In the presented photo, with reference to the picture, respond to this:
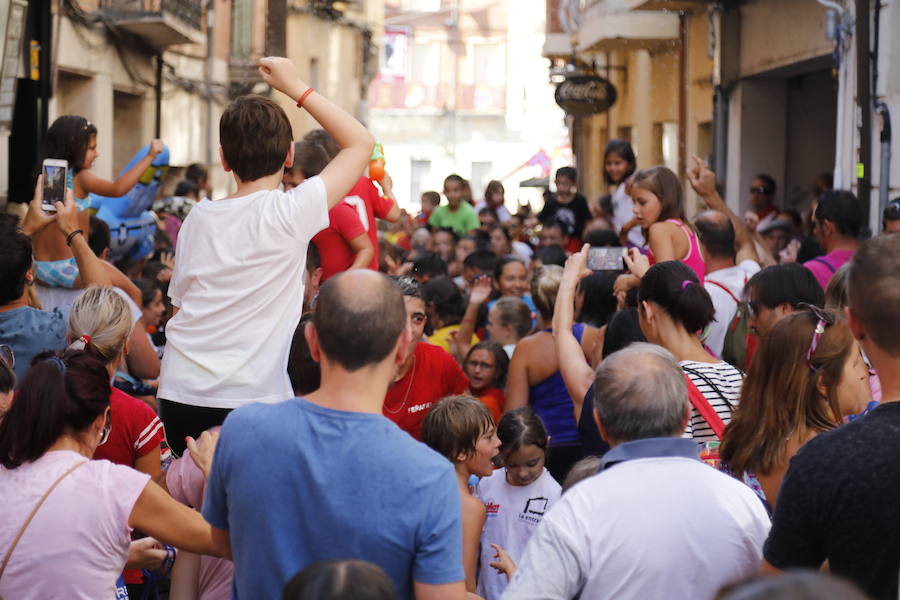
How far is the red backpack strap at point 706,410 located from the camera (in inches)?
181

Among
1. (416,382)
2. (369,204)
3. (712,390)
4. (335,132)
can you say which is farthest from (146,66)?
(712,390)

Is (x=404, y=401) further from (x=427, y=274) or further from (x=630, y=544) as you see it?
(x=427, y=274)

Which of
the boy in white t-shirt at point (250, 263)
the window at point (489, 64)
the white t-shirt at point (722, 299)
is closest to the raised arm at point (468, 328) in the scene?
the white t-shirt at point (722, 299)

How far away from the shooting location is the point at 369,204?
634 centimetres

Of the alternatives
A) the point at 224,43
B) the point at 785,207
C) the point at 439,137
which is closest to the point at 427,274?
the point at 785,207

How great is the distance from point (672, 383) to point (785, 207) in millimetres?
12578

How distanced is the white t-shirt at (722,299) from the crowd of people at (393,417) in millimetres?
18

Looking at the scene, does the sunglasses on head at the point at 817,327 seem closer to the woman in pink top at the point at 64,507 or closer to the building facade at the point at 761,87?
the woman in pink top at the point at 64,507

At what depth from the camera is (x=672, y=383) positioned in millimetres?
3434

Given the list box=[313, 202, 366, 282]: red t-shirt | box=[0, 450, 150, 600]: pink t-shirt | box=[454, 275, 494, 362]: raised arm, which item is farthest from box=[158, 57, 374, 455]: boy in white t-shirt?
box=[454, 275, 494, 362]: raised arm

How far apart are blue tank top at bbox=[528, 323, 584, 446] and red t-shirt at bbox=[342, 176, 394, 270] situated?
103cm

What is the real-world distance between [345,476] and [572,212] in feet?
35.0

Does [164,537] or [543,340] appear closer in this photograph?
[164,537]

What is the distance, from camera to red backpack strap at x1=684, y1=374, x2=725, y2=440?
459cm
